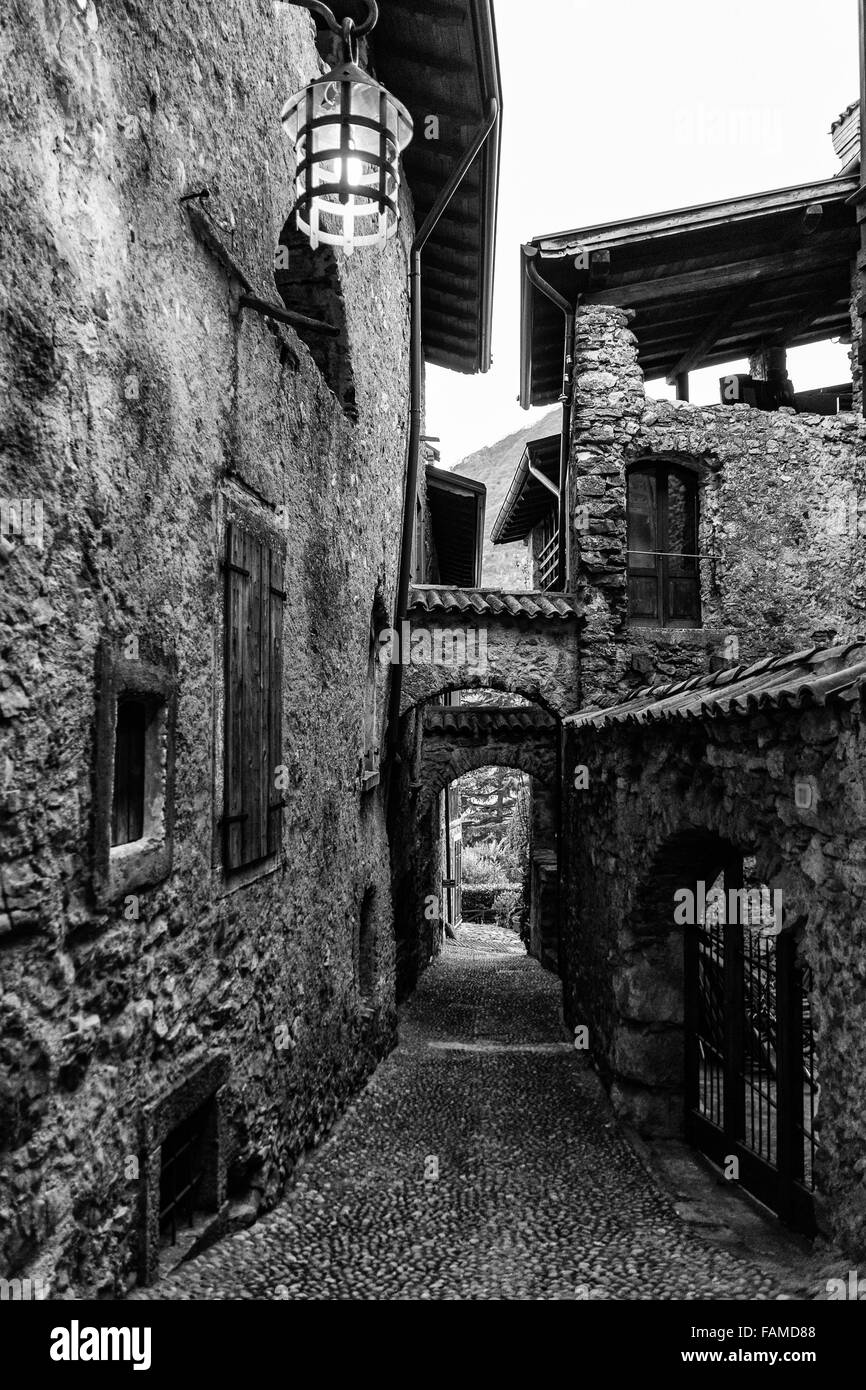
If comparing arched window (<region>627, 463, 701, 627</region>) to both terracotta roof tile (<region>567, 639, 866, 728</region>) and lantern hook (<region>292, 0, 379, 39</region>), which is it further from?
lantern hook (<region>292, 0, 379, 39</region>)

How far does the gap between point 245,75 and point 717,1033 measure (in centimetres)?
804

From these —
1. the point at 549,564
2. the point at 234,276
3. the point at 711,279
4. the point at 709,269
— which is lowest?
the point at 234,276

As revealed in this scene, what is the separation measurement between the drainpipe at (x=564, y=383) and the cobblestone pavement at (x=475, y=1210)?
570cm

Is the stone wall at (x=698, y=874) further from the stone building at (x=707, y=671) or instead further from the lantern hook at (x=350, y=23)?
the lantern hook at (x=350, y=23)

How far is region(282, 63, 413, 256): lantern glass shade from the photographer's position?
3.61 m

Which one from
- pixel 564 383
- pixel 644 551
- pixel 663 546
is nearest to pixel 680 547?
pixel 663 546

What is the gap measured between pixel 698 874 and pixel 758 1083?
1.40 meters

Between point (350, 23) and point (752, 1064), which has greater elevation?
point (350, 23)

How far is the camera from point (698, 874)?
21.5ft

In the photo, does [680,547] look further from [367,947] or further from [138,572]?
[138,572]

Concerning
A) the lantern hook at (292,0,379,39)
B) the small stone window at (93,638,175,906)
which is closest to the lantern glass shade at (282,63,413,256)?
the lantern hook at (292,0,379,39)

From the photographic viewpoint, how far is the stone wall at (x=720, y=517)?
995cm

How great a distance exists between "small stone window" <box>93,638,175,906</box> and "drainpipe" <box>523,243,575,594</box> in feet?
25.2
